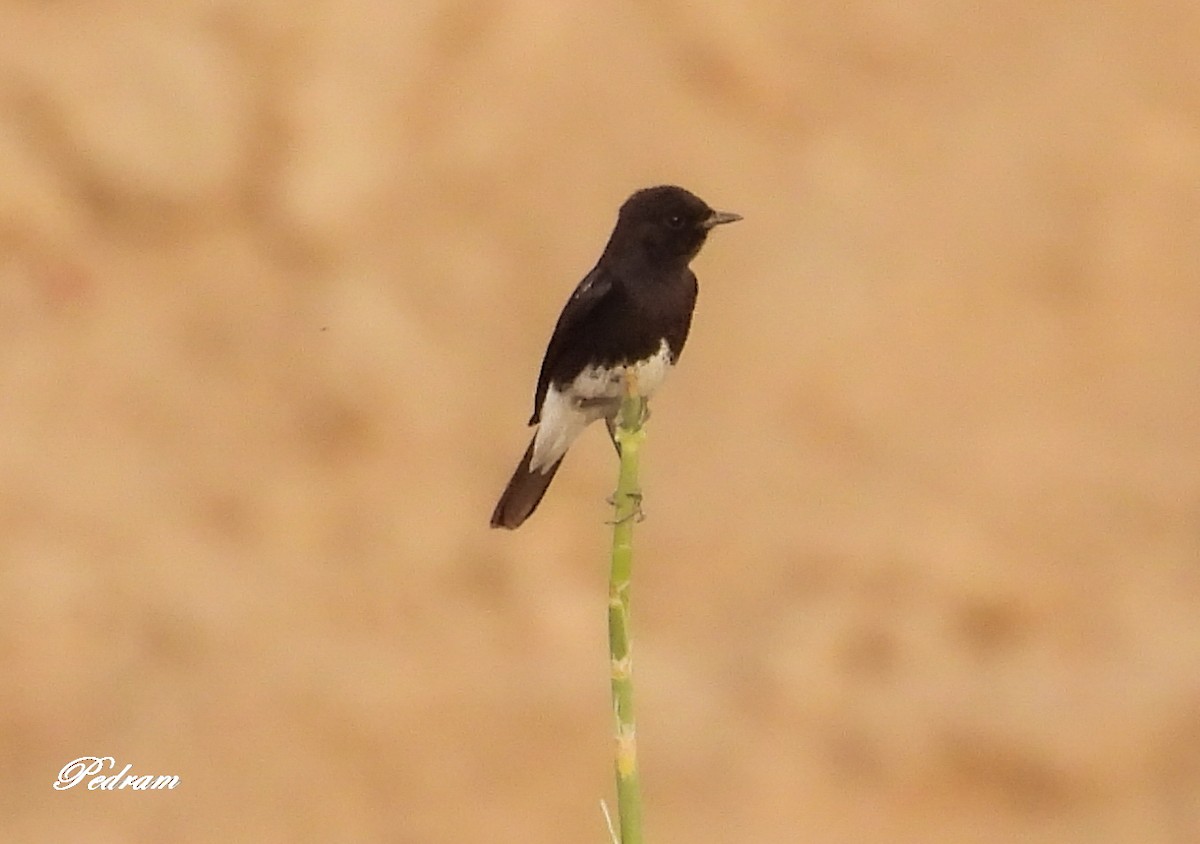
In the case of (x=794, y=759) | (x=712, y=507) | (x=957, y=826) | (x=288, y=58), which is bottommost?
(x=957, y=826)

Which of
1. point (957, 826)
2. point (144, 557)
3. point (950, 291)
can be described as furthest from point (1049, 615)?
point (144, 557)

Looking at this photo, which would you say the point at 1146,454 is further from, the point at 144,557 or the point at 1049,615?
the point at 144,557

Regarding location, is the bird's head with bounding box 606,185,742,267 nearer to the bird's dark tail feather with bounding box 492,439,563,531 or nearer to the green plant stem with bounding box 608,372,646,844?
the bird's dark tail feather with bounding box 492,439,563,531

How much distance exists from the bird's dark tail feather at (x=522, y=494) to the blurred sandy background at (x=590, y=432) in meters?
0.77


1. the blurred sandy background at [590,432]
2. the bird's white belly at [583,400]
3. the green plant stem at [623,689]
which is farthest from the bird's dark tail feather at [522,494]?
the blurred sandy background at [590,432]

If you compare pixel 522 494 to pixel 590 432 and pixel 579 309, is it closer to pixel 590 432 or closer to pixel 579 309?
pixel 579 309

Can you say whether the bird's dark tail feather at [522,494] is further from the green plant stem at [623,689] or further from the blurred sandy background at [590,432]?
the blurred sandy background at [590,432]

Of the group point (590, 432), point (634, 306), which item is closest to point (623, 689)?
point (634, 306)

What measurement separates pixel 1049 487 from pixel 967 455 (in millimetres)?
147

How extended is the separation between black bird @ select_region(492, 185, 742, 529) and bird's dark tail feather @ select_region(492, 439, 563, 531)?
0.32 feet

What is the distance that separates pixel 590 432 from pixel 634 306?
0.92 meters

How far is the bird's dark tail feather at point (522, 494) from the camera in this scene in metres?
1.40

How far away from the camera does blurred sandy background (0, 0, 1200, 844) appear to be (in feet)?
7.00

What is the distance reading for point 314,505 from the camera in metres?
2.20
